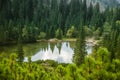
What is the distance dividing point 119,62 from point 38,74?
4188mm

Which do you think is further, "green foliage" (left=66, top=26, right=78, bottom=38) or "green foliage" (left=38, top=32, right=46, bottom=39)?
"green foliage" (left=66, top=26, right=78, bottom=38)

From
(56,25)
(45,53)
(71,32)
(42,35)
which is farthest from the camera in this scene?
(56,25)

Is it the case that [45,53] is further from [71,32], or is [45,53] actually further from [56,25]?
[56,25]

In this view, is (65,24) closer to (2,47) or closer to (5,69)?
(2,47)

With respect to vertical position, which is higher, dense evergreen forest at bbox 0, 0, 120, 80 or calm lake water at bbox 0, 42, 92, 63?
dense evergreen forest at bbox 0, 0, 120, 80

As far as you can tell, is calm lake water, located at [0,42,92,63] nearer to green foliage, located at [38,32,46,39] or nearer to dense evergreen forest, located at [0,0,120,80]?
dense evergreen forest, located at [0,0,120,80]

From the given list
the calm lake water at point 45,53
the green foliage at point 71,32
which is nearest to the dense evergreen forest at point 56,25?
the green foliage at point 71,32

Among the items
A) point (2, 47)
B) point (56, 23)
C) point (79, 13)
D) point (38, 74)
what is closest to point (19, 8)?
point (56, 23)

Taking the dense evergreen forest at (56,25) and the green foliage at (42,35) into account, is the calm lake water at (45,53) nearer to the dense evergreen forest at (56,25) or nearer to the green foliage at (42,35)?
the dense evergreen forest at (56,25)

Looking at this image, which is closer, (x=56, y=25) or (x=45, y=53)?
(x=45, y=53)

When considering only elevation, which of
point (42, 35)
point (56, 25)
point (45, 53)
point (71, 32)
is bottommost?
point (45, 53)

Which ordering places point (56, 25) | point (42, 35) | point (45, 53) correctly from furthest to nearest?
1. point (56, 25)
2. point (42, 35)
3. point (45, 53)

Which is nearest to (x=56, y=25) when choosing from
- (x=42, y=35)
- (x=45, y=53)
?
(x=42, y=35)

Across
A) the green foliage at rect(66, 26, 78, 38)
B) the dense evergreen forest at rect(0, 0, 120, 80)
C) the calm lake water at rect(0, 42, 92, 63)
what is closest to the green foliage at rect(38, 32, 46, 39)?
the dense evergreen forest at rect(0, 0, 120, 80)
